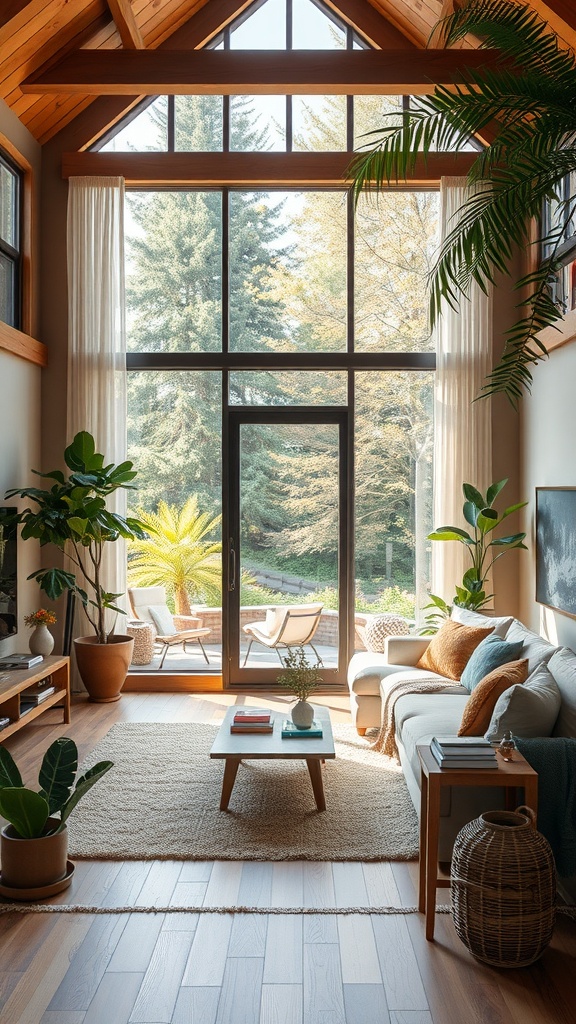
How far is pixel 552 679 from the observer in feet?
12.5

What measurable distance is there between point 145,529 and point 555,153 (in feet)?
15.2

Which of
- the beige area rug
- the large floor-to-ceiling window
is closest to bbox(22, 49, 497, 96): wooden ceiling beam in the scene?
the large floor-to-ceiling window

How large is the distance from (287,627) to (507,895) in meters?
3.91

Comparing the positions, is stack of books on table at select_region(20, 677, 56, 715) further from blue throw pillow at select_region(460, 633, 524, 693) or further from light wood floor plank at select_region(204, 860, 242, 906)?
blue throw pillow at select_region(460, 633, 524, 693)

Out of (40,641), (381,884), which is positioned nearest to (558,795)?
(381,884)

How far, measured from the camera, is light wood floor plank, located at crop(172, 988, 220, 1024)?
2588 millimetres

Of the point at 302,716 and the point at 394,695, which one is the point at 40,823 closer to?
the point at 302,716

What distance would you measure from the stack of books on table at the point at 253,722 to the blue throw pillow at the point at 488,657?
115 centimetres

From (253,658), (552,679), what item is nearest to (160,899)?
(552,679)

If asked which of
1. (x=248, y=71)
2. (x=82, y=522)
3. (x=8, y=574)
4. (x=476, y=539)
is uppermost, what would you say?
(x=248, y=71)

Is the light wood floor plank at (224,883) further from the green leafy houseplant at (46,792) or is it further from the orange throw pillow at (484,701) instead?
the orange throw pillow at (484,701)

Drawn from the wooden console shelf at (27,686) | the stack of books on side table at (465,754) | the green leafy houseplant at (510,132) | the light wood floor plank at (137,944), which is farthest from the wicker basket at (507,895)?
the wooden console shelf at (27,686)

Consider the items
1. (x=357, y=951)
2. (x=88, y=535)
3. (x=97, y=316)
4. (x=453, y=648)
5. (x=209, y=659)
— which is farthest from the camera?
(x=209, y=659)

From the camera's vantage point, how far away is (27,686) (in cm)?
527
